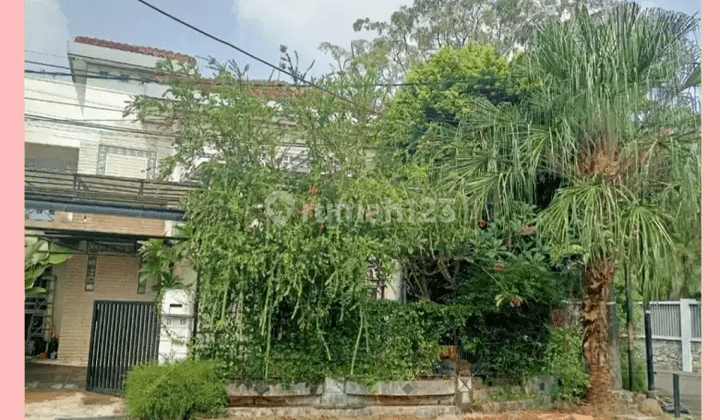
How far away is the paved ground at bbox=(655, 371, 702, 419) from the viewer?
33.2 ft

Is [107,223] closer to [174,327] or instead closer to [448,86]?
[174,327]

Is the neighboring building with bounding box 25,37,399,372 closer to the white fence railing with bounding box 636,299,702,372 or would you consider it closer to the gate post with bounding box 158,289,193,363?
the gate post with bounding box 158,289,193,363

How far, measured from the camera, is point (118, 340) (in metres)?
9.46

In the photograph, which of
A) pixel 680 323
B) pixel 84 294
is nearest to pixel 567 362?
pixel 680 323

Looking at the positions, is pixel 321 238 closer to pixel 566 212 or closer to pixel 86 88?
pixel 566 212

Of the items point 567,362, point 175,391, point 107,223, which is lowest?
point 175,391

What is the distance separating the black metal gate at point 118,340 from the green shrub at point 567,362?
6154 millimetres

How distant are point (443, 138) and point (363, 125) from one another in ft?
6.88

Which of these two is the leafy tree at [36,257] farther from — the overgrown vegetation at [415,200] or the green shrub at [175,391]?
the green shrub at [175,391]

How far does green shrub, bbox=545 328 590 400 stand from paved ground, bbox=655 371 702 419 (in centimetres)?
171

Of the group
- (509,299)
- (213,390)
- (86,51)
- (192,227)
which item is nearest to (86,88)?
(86,51)

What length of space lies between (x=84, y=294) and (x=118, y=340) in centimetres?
621

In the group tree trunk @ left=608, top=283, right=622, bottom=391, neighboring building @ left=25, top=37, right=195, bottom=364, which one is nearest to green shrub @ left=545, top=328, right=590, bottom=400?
tree trunk @ left=608, top=283, right=622, bottom=391

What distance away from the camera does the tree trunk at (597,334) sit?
8750 mm
